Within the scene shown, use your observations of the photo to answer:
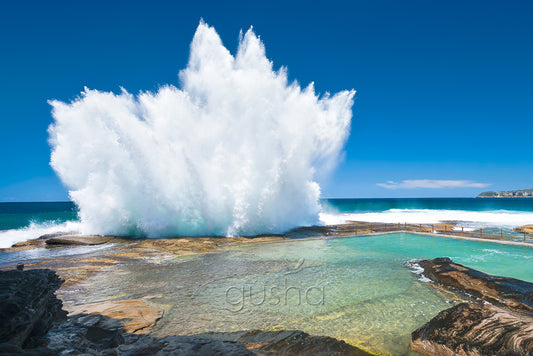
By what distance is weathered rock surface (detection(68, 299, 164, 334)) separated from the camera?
623 centimetres

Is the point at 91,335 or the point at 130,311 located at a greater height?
the point at 91,335

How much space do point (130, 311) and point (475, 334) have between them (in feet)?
25.3

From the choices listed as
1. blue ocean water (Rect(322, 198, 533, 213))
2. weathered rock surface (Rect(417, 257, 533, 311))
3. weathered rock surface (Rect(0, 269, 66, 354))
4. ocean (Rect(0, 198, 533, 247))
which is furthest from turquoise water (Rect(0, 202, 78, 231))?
blue ocean water (Rect(322, 198, 533, 213))

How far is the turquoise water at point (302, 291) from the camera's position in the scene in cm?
639

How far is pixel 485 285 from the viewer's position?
28.0 ft

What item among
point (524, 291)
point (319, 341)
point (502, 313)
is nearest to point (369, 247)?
point (524, 291)

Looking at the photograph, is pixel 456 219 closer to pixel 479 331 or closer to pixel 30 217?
pixel 479 331

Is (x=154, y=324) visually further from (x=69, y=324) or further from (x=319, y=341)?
(x=319, y=341)

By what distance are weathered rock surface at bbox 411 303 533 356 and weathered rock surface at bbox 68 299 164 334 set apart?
5.86 metres

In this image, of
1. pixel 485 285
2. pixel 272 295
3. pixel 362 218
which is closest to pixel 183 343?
pixel 272 295

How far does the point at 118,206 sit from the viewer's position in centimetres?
2277

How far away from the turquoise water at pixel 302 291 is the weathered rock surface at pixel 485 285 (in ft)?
2.53

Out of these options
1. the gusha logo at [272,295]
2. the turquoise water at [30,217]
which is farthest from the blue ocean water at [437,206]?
the gusha logo at [272,295]

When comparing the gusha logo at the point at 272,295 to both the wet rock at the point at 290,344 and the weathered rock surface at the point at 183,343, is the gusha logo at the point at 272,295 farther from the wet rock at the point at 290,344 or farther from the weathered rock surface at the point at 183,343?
the weathered rock surface at the point at 183,343
